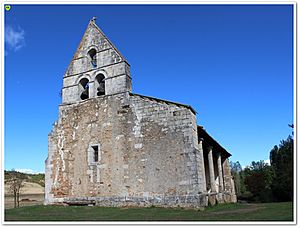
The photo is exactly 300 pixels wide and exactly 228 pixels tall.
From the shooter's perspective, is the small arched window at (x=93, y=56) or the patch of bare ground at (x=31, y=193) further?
the patch of bare ground at (x=31, y=193)

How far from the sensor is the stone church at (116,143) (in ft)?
50.0

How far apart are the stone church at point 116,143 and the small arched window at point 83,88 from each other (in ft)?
0.06

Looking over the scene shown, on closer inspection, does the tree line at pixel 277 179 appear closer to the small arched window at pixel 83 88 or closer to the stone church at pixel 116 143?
the stone church at pixel 116 143

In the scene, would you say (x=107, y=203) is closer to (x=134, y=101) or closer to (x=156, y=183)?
(x=156, y=183)

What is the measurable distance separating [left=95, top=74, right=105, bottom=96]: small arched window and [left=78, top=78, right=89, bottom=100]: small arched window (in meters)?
0.92

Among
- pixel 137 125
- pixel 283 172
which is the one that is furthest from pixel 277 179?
pixel 137 125

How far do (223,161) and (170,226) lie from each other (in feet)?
66.3

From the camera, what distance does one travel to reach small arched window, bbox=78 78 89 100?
19641 millimetres

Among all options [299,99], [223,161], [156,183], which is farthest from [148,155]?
[223,161]

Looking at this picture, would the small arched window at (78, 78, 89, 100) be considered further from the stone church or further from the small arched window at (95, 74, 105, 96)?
the small arched window at (95, 74, 105, 96)

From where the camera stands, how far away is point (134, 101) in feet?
56.4

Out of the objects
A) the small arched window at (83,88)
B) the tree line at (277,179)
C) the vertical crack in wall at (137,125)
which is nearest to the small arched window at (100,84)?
the small arched window at (83,88)

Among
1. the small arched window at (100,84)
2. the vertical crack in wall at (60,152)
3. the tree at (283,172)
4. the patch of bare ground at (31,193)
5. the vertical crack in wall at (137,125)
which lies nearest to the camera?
the vertical crack in wall at (137,125)

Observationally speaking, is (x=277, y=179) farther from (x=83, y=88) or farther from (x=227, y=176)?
(x=83, y=88)
